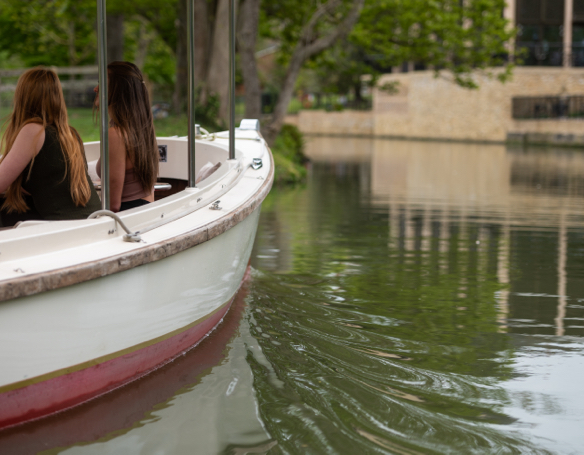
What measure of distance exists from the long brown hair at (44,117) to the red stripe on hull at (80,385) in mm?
793

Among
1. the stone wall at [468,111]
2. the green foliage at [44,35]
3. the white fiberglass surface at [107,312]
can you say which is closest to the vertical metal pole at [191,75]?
the white fiberglass surface at [107,312]

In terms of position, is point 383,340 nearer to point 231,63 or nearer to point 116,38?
point 231,63

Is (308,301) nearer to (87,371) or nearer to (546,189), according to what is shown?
(87,371)

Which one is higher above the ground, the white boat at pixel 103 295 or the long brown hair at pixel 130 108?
the long brown hair at pixel 130 108

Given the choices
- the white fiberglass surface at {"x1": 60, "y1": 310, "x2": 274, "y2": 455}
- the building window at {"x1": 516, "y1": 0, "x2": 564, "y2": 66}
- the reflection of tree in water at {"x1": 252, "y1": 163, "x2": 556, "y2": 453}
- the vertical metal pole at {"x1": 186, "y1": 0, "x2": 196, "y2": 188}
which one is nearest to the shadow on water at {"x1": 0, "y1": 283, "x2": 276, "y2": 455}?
the white fiberglass surface at {"x1": 60, "y1": 310, "x2": 274, "y2": 455}

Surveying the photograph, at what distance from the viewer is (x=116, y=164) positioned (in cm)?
421

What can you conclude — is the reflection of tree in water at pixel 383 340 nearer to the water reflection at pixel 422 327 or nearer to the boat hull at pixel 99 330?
the water reflection at pixel 422 327

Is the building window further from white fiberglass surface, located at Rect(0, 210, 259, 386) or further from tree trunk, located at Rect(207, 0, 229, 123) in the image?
white fiberglass surface, located at Rect(0, 210, 259, 386)

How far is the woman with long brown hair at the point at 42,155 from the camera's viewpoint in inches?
144

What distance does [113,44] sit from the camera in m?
21.7

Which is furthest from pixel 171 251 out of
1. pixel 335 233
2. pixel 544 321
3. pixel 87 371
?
pixel 335 233

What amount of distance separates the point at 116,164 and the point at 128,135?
164 millimetres

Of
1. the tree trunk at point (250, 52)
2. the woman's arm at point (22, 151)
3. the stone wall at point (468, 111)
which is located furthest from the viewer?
the stone wall at point (468, 111)

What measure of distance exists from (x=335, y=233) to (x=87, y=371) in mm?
5783
